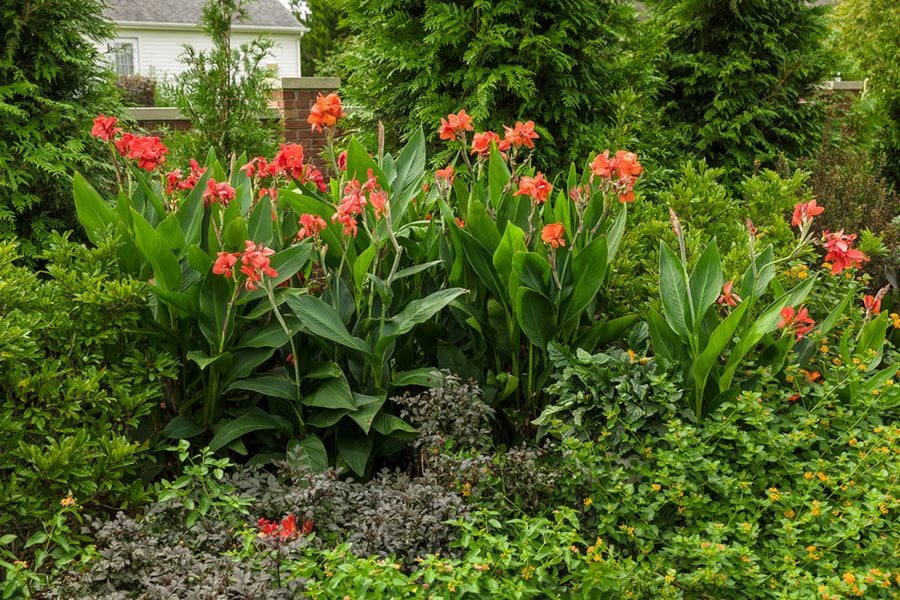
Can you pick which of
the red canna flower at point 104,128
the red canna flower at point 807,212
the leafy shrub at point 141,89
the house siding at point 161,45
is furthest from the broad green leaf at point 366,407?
the house siding at point 161,45

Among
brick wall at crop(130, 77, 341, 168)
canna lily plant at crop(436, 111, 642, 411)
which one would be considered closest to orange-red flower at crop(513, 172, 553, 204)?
canna lily plant at crop(436, 111, 642, 411)

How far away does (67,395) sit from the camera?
92.2 inches

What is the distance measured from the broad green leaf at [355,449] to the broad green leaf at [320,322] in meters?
0.37

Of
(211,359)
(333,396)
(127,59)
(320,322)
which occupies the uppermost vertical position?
(127,59)

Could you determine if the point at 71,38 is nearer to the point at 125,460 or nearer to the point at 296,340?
the point at 296,340

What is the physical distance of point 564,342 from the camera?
2.98 m

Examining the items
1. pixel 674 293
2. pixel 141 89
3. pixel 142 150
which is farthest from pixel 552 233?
pixel 141 89

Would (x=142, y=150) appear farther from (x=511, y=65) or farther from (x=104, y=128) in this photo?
(x=511, y=65)

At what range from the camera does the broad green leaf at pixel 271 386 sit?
2.73 meters

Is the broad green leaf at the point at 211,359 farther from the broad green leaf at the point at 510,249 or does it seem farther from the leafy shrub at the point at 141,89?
the leafy shrub at the point at 141,89

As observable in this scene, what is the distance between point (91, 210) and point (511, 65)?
3367mm

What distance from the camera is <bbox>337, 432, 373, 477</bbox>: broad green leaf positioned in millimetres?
2768

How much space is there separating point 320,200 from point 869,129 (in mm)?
5881

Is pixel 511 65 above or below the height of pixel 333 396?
above
